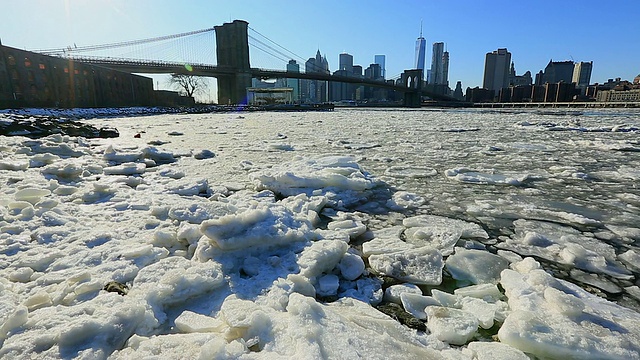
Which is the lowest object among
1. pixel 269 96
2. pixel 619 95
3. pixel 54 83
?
pixel 54 83

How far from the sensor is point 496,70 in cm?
11319

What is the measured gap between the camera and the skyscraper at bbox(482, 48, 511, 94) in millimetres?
112000

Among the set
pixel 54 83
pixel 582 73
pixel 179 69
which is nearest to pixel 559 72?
pixel 582 73

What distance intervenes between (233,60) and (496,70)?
331ft

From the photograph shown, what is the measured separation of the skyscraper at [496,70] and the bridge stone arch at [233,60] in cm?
9317

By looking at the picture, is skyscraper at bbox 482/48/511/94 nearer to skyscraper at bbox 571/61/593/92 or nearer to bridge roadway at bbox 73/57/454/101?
skyscraper at bbox 571/61/593/92

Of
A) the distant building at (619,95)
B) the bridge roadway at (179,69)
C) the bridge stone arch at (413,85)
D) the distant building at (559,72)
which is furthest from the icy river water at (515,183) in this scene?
the distant building at (559,72)

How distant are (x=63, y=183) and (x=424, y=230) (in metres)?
3.55

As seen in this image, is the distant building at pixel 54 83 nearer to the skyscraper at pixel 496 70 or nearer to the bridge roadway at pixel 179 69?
the bridge roadway at pixel 179 69

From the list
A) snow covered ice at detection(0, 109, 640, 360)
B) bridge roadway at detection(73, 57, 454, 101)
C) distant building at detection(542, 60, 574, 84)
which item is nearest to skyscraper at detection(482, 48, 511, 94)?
distant building at detection(542, 60, 574, 84)

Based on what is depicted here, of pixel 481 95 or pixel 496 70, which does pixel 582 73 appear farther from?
pixel 481 95

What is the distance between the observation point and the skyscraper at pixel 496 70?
367ft

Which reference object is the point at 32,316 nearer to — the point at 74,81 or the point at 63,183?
the point at 63,183

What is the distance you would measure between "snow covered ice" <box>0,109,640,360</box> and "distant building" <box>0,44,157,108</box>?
81.7ft
